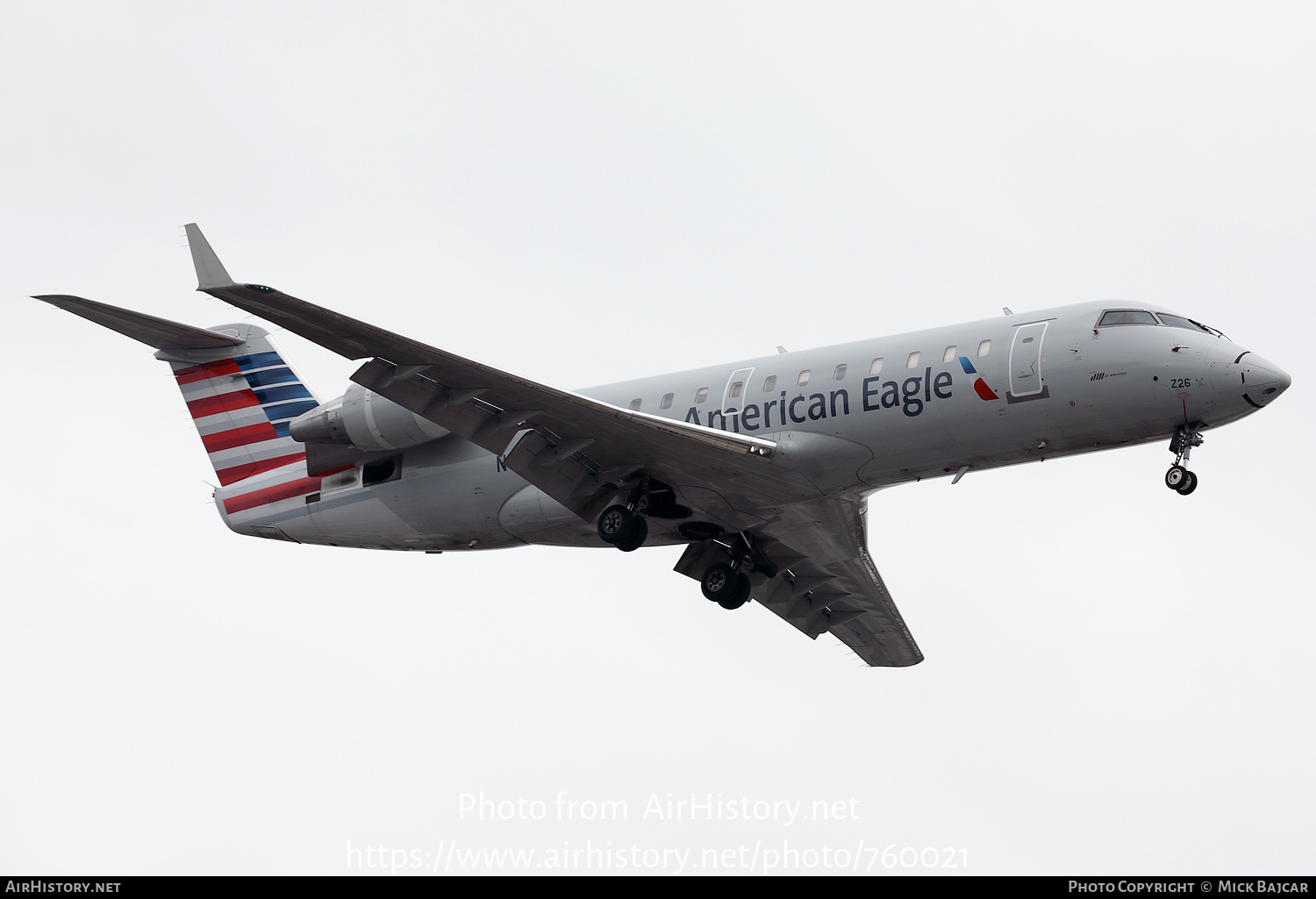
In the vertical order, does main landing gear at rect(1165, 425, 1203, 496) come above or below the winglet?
below

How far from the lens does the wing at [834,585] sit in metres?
24.0

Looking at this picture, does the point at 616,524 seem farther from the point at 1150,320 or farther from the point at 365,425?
the point at 1150,320

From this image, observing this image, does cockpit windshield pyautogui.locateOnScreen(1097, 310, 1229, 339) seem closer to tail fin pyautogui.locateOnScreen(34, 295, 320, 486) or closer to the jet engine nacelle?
the jet engine nacelle

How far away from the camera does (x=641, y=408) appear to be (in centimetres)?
2316

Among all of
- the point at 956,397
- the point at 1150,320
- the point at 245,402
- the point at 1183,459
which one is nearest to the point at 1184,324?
the point at 1150,320

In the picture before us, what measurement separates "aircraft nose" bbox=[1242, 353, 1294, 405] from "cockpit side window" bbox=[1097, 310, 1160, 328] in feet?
4.57

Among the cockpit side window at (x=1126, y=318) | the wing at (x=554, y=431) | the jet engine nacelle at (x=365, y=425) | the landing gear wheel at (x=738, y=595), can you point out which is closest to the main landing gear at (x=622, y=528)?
the wing at (x=554, y=431)

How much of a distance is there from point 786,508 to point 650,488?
7.29ft

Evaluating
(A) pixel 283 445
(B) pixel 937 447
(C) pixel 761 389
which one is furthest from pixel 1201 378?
(A) pixel 283 445

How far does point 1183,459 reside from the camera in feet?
64.5

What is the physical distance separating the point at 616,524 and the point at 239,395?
8.86m

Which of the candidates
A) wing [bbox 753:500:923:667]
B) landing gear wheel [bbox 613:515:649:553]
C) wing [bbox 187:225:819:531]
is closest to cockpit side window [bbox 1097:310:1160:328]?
wing [bbox 187:225:819:531]

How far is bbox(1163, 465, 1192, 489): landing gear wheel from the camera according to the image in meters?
19.5
